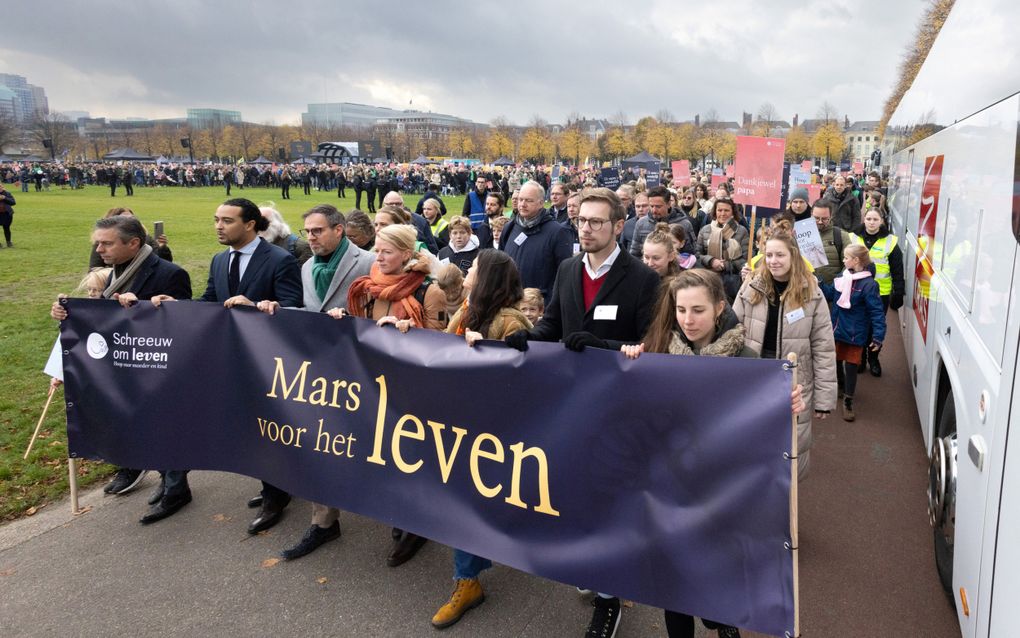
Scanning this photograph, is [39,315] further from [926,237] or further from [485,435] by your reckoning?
[926,237]

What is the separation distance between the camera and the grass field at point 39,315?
566 centimetres

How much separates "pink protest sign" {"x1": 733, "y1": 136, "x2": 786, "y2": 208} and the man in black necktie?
6.80 m

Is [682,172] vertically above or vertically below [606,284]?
above

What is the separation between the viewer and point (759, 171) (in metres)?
9.57

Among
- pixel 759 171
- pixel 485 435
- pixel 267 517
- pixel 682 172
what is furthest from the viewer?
pixel 682 172

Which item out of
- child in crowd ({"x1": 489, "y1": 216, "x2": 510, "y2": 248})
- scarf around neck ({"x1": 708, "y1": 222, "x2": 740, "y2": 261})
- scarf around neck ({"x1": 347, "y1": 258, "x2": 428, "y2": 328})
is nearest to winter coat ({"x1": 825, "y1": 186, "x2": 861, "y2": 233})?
scarf around neck ({"x1": 708, "y1": 222, "x2": 740, "y2": 261})

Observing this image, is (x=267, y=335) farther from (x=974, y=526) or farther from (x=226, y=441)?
(x=974, y=526)

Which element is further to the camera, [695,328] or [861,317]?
[861,317]

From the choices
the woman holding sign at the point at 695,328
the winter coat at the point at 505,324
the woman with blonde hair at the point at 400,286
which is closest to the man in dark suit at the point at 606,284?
the winter coat at the point at 505,324

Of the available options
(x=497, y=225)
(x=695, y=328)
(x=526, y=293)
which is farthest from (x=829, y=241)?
(x=695, y=328)

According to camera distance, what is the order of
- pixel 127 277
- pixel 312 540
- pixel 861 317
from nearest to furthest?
pixel 312 540 < pixel 127 277 < pixel 861 317

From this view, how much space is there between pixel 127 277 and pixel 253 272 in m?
0.95

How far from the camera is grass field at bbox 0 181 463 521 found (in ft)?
18.6

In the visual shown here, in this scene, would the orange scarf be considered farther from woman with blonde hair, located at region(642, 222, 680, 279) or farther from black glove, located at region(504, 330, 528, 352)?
woman with blonde hair, located at region(642, 222, 680, 279)
